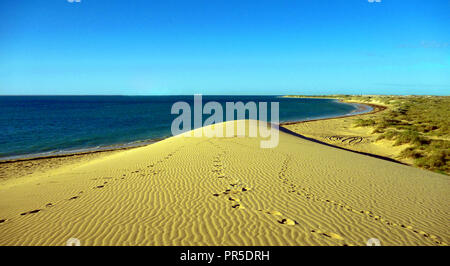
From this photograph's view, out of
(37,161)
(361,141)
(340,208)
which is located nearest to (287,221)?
(340,208)

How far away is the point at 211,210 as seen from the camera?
5496mm

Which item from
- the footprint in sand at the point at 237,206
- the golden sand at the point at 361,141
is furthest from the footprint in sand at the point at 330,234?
the golden sand at the point at 361,141

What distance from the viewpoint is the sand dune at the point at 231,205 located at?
4469 millimetres

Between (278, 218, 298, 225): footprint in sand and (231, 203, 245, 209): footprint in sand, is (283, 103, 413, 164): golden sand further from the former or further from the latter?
(231, 203, 245, 209): footprint in sand

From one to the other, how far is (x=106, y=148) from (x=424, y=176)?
20.1 metres

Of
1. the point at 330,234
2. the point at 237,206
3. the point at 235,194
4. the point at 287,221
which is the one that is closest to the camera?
the point at 330,234

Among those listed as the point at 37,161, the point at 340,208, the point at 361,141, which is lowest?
the point at 37,161

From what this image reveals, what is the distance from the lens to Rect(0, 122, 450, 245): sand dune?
14.7 ft

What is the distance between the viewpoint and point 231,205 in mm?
5816

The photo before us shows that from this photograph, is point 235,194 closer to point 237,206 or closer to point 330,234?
point 237,206

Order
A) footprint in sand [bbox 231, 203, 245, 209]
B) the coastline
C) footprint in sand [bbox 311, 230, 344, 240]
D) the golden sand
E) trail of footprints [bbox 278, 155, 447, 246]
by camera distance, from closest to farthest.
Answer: footprint in sand [bbox 311, 230, 344, 240], trail of footprints [bbox 278, 155, 447, 246], footprint in sand [bbox 231, 203, 245, 209], the coastline, the golden sand

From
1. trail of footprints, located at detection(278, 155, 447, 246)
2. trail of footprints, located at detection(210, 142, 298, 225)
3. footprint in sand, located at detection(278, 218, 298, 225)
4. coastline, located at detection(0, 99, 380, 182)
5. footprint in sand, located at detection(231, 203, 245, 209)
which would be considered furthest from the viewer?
coastline, located at detection(0, 99, 380, 182)

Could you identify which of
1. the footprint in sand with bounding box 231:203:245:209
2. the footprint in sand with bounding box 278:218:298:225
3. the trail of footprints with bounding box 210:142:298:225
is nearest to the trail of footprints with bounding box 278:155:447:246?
the footprint in sand with bounding box 278:218:298:225
